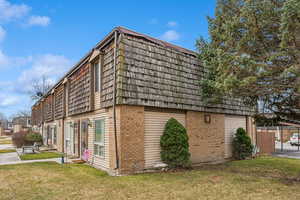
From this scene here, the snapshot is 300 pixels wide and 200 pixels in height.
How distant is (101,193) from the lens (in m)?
6.04

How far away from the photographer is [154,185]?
265 inches

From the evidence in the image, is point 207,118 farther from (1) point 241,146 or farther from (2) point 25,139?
(2) point 25,139

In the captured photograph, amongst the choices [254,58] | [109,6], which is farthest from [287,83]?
[109,6]

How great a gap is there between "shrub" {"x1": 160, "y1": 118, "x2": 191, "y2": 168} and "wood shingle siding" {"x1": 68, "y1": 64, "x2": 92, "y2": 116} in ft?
13.2

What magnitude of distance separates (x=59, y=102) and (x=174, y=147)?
11943 mm

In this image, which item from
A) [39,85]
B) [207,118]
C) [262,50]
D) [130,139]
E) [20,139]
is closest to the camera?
[262,50]

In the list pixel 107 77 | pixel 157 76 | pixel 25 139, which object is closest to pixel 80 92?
pixel 107 77

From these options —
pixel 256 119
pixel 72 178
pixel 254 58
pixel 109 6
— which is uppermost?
pixel 109 6

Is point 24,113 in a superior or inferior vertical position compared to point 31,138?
superior

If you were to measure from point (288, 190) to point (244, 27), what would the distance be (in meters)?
5.02

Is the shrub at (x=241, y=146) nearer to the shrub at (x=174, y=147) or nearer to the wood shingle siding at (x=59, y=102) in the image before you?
the shrub at (x=174, y=147)

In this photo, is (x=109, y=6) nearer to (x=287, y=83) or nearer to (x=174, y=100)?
(x=174, y=100)

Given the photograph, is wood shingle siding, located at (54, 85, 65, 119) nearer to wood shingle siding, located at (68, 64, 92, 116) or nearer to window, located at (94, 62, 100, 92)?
wood shingle siding, located at (68, 64, 92, 116)

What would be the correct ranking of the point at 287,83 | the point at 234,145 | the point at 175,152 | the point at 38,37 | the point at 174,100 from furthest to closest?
the point at 38,37 → the point at 234,145 → the point at 174,100 → the point at 175,152 → the point at 287,83
